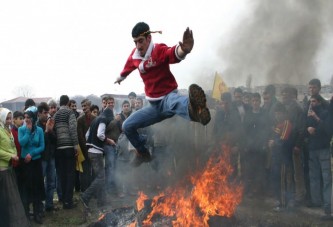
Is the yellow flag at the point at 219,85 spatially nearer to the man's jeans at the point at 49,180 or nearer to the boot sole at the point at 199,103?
the man's jeans at the point at 49,180

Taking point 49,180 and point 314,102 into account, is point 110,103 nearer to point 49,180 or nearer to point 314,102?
point 49,180

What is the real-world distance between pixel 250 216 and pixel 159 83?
3429 millimetres

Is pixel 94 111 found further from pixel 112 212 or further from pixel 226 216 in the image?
pixel 226 216

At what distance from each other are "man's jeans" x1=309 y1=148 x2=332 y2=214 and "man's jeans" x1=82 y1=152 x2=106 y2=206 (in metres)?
4.36

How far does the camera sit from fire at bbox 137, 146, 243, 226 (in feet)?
19.6

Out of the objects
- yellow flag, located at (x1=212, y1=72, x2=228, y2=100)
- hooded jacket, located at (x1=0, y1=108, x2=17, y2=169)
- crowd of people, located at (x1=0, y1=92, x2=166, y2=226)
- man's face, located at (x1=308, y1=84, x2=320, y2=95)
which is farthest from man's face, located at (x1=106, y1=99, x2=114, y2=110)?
man's face, located at (x1=308, y1=84, x2=320, y2=95)

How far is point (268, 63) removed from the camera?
974 centimetres

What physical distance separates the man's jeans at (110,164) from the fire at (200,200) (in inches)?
87.2

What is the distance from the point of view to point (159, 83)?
5.30m

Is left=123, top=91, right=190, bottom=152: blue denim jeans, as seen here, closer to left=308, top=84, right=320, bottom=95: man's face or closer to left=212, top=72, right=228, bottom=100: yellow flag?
left=308, top=84, right=320, bottom=95: man's face

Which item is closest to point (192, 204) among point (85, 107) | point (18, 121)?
point (18, 121)

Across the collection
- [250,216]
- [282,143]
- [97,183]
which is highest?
[282,143]

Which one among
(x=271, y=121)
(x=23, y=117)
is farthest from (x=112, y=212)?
(x=271, y=121)

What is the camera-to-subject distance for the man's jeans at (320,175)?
7.00 metres
